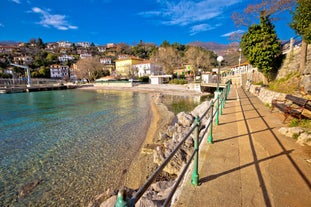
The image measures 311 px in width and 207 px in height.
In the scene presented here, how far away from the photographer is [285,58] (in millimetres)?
13031

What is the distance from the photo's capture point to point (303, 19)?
24.9ft

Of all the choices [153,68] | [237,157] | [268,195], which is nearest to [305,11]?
[237,157]

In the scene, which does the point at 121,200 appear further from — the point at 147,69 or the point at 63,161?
the point at 147,69

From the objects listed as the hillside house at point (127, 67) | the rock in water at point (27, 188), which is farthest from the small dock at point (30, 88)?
the rock in water at point (27, 188)

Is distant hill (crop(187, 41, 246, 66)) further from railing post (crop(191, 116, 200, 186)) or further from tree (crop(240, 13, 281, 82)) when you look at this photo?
railing post (crop(191, 116, 200, 186))

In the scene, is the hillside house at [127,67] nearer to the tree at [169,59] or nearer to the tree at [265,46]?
the tree at [169,59]

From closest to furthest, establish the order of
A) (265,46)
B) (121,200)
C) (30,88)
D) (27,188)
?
(121,200), (27,188), (265,46), (30,88)

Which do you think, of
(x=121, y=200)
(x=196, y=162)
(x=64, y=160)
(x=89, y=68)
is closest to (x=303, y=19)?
(x=196, y=162)

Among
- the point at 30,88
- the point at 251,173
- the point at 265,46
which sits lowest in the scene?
the point at 251,173

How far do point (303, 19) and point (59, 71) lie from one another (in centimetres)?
9894

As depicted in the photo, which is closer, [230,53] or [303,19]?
[303,19]

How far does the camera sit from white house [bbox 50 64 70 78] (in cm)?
8244

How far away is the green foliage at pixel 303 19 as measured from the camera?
704 cm

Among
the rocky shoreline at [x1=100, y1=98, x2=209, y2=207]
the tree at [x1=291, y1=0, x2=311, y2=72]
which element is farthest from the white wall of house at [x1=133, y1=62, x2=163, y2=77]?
the rocky shoreline at [x1=100, y1=98, x2=209, y2=207]
